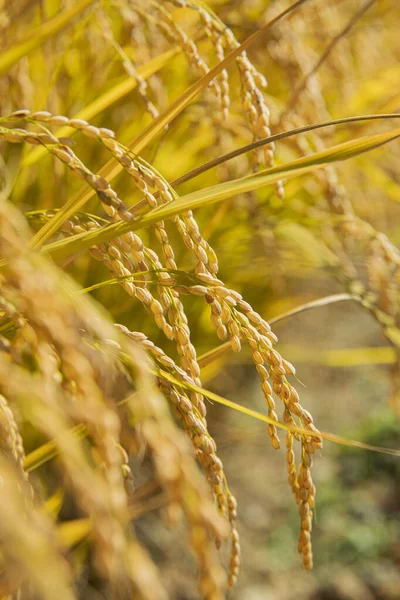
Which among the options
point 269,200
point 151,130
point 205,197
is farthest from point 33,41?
point 269,200

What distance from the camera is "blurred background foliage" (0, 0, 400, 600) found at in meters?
1.41

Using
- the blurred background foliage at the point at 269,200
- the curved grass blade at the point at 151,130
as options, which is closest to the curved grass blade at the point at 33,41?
the blurred background foliage at the point at 269,200

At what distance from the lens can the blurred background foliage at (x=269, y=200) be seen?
1.41 metres

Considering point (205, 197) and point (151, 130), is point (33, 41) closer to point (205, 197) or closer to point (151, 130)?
point (151, 130)

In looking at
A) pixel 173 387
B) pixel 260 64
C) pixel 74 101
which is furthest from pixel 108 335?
pixel 260 64

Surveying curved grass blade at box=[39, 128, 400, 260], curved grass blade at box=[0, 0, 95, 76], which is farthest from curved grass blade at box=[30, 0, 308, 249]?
curved grass blade at box=[0, 0, 95, 76]

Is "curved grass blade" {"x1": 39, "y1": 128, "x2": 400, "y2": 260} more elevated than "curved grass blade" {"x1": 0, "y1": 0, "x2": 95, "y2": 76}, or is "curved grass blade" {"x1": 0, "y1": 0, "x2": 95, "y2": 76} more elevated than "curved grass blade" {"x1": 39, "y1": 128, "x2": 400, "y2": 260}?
"curved grass blade" {"x1": 0, "y1": 0, "x2": 95, "y2": 76}

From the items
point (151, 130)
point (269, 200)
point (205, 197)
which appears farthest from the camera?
point (269, 200)

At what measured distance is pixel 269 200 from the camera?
1.69 m

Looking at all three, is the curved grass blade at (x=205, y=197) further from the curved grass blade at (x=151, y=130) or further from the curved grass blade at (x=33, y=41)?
the curved grass blade at (x=33, y=41)

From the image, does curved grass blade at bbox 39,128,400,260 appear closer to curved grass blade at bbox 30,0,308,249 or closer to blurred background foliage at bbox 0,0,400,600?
curved grass blade at bbox 30,0,308,249

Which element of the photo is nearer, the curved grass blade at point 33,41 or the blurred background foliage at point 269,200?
the curved grass blade at point 33,41

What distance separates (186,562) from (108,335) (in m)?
1.94

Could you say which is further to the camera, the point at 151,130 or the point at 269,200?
the point at 269,200
